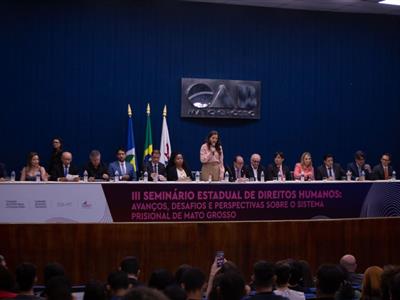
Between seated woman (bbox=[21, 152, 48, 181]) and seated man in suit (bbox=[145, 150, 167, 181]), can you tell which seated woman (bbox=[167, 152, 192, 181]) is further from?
seated woman (bbox=[21, 152, 48, 181])

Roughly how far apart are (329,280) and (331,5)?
8.80m

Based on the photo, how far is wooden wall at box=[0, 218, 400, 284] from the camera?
672cm

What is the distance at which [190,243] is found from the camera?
7008 mm

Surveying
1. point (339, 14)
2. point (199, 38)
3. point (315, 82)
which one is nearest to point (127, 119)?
point (199, 38)

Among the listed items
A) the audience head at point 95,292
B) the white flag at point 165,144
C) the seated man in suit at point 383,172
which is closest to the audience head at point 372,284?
the audience head at point 95,292

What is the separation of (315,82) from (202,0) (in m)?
2.52

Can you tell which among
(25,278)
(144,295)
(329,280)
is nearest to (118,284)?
(25,278)

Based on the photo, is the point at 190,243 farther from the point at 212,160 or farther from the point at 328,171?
the point at 328,171

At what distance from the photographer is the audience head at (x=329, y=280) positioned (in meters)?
3.69

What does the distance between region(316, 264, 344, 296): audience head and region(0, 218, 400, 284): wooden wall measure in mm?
3345

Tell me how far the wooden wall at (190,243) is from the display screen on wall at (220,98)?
4.46 meters

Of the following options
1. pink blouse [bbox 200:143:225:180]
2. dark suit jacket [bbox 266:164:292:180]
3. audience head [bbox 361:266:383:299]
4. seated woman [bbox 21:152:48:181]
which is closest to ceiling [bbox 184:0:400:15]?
dark suit jacket [bbox 266:164:292:180]

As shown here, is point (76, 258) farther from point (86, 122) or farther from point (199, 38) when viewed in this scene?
point (199, 38)

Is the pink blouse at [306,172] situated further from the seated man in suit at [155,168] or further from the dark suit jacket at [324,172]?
the seated man in suit at [155,168]
